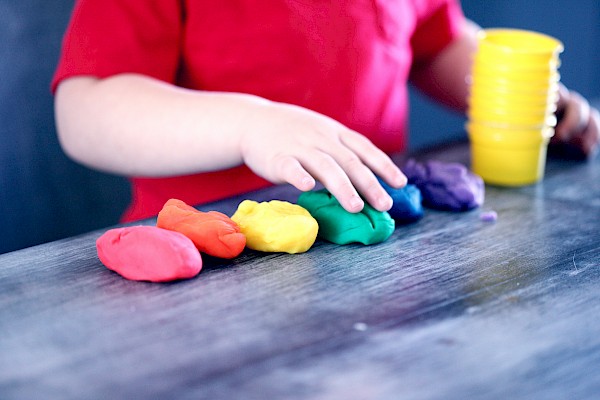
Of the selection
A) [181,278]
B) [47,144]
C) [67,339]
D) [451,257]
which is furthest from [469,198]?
[47,144]

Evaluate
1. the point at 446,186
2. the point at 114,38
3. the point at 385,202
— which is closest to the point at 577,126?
the point at 446,186

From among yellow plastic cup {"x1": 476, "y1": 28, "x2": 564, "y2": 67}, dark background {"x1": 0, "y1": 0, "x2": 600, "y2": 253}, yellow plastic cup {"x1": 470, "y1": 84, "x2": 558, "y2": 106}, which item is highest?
yellow plastic cup {"x1": 476, "y1": 28, "x2": 564, "y2": 67}

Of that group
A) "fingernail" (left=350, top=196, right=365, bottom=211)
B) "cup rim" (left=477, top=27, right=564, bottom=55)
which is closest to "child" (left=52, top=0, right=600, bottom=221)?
"fingernail" (left=350, top=196, right=365, bottom=211)

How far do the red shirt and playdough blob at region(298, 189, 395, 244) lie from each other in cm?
23

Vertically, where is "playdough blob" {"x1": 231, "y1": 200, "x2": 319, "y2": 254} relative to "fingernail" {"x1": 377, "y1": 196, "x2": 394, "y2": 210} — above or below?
below

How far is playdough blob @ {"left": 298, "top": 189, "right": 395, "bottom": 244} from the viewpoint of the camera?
0.64 meters

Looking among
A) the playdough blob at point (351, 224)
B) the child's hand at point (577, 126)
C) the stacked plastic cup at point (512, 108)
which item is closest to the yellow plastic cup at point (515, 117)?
the stacked plastic cup at point (512, 108)

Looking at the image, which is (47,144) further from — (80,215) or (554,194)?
(554,194)

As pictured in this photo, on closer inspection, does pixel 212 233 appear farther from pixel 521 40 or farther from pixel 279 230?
pixel 521 40

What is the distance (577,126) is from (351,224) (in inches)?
17.9

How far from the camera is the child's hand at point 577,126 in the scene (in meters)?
0.95

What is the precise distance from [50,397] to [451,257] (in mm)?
328

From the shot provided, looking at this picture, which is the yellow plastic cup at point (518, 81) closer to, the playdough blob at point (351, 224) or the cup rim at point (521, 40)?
the cup rim at point (521, 40)

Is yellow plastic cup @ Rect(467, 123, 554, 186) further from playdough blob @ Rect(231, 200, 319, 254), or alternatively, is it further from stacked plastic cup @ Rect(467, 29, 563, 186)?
playdough blob @ Rect(231, 200, 319, 254)
